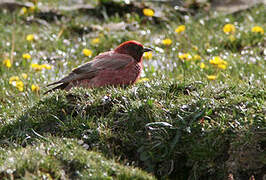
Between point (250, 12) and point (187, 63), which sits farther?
point (250, 12)

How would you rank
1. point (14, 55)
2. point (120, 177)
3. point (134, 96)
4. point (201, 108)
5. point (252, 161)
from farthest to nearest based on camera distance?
point (14, 55) < point (134, 96) < point (201, 108) < point (252, 161) < point (120, 177)

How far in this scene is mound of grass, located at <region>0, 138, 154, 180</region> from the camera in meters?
3.59

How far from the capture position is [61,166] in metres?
3.74

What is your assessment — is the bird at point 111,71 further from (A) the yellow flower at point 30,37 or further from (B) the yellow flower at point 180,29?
(A) the yellow flower at point 30,37

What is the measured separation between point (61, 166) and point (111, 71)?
6.82ft

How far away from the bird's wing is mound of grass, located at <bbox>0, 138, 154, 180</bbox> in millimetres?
1878

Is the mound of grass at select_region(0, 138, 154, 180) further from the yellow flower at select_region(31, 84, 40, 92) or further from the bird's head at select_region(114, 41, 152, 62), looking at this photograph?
the bird's head at select_region(114, 41, 152, 62)

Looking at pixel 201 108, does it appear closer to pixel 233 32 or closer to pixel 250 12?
pixel 233 32

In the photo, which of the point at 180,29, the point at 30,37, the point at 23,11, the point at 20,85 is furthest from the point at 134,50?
the point at 23,11

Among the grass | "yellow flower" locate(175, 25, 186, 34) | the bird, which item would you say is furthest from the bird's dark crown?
"yellow flower" locate(175, 25, 186, 34)

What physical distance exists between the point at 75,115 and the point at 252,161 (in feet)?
5.98

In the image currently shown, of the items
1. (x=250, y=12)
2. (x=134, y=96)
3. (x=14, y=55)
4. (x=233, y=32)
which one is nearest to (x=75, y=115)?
(x=134, y=96)

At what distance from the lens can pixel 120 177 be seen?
3.65 meters

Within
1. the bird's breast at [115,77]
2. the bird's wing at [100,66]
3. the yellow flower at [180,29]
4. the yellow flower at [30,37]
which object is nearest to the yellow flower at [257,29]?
the yellow flower at [180,29]
